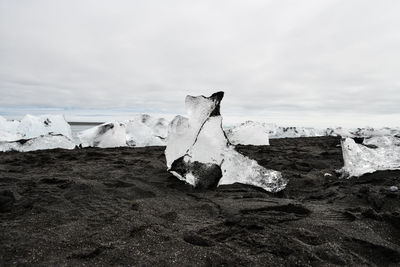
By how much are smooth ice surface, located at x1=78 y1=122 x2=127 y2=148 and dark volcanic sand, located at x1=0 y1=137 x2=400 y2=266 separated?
4590 millimetres

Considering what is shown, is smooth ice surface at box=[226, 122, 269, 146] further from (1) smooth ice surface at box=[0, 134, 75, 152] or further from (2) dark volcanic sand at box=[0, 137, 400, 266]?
(2) dark volcanic sand at box=[0, 137, 400, 266]

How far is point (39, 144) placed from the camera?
6.55m

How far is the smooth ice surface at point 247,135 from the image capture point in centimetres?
813

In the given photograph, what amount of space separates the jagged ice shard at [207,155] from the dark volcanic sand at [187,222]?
5.2 inches

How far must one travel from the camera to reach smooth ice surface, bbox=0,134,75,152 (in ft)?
20.7

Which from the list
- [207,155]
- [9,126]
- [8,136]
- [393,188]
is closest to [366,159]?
[393,188]

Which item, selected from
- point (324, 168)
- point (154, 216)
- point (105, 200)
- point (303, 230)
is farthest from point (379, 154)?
point (105, 200)

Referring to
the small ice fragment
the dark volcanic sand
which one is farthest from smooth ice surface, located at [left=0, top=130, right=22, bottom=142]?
the small ice fragment

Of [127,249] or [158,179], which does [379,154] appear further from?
[127,249]

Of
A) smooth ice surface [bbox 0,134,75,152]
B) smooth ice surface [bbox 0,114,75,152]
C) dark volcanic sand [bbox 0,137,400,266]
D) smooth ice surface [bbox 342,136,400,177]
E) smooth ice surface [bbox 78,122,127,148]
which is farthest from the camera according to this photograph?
smooth ice surface [bbox 0,114,75,152]

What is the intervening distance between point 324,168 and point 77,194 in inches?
129

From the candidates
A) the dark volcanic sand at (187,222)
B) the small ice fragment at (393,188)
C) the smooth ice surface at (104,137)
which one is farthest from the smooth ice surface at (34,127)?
the small ice fragment at (393,188)

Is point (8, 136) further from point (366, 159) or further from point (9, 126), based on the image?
point (366, 159)

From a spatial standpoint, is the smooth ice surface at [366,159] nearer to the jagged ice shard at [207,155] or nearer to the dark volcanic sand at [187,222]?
the dark volcanic sand at [187,222]
